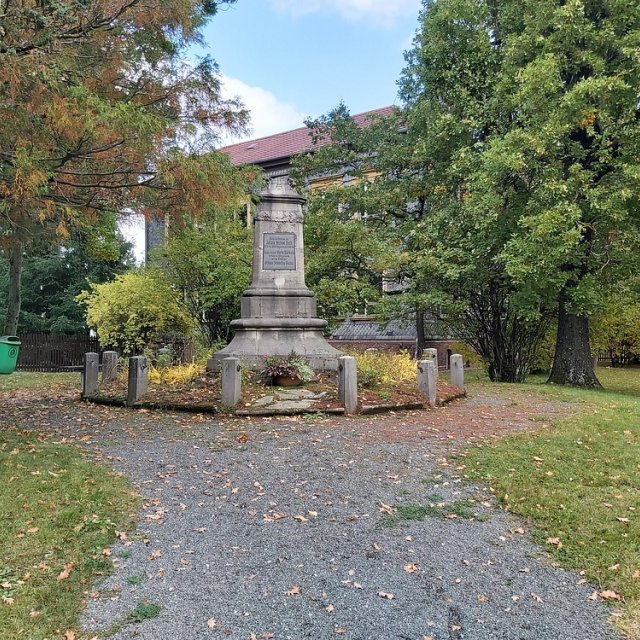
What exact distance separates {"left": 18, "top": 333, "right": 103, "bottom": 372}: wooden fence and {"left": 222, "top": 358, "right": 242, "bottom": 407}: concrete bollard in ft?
51.1

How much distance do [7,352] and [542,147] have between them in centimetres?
1486

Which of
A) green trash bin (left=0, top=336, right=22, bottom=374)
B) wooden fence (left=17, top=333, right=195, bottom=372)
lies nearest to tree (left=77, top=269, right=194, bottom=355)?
green trash bin (left=0, top=336, right=22, bottom=374)

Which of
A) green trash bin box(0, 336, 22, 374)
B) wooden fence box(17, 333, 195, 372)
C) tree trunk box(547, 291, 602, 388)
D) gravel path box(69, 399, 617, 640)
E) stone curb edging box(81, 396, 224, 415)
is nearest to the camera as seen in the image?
gravel path box(69, 399, 617, 640)

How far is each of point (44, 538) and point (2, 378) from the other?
14727mm

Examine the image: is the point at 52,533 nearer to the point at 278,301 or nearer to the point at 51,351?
the point at 278,301

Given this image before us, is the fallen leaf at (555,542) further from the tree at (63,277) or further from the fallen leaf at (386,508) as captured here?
the tree at (63,277)

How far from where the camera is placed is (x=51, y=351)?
22.0 meters

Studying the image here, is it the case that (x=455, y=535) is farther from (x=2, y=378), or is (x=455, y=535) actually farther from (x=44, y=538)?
(x=2, y=378)

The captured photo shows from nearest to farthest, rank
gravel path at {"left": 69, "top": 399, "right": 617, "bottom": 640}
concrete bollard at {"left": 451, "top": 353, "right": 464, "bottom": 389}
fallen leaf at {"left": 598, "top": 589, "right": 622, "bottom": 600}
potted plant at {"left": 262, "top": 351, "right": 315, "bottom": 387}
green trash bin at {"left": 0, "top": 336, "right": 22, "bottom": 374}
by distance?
gravel path at {"left": 69, "top": 399, "right": 617, "bottom": 640} → fallen leaf at {"left": 598, "top": 589, "right": 622, "bottom": 600} → potted plant at {"left": 262, "top": 351, "right": 315, "bottom": 387} → concrete bollard at {"left": 451, "top": 353, "right": 464, "bottom": 389} → green trash bin at {"left": 0, "top": 336, "right": 22, "bottom": 374}

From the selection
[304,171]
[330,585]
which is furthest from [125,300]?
[330,585]

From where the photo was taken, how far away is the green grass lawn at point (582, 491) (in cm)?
336

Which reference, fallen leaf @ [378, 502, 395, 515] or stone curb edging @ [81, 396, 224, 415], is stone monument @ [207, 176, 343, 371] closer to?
stone curb edging @ [81, 396, 224, 415]

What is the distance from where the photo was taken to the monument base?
9.88 m

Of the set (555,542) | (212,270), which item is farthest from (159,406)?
(212,270)
